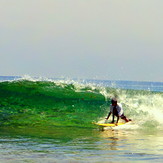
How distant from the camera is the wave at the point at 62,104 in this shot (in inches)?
901

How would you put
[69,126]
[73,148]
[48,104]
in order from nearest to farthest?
[73,148], [69,126], [48,104]

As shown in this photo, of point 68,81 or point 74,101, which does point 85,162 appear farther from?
point 68,81

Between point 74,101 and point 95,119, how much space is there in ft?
22.5

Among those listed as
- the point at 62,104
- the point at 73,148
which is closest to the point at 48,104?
the point at 62,104

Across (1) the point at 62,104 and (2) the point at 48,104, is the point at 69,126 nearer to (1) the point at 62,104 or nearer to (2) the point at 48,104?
(1) the point at 62,104

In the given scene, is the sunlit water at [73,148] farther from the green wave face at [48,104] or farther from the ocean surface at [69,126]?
the green wave face at [48,104]

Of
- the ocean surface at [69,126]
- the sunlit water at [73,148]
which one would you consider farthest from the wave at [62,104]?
the sunlit water at [73,148]

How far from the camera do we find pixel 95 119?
24.0 meters

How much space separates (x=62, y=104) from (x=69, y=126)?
903 centimetres

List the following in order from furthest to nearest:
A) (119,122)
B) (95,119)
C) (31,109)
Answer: (31,109)
(95,119)
(119,122)

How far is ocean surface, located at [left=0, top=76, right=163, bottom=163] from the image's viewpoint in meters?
11.5

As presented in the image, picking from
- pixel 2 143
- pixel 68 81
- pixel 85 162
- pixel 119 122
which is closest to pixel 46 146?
pixel 2 143

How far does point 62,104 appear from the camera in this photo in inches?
1165

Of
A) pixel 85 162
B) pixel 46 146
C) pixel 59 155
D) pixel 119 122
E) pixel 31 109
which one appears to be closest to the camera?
pixel 85 162
